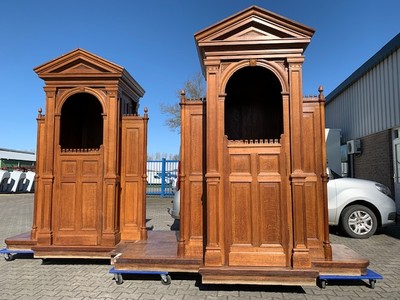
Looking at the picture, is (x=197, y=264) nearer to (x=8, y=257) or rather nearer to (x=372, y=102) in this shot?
(x=8, y=257)

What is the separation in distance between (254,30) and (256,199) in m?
2.42

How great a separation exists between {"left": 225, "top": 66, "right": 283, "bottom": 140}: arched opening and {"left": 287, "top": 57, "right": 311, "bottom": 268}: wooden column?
1142 mm

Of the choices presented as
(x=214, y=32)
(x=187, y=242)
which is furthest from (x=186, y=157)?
(x=214, y=32)

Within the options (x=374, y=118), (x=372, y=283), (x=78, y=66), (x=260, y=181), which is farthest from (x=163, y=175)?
(x=372, y=283)

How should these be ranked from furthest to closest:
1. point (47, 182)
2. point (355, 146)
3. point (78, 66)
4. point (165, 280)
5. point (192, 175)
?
point (355, 146), point (78, 66), point (47, 182), point (192, 175), point (165, 280)

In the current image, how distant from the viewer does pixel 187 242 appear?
187 inches

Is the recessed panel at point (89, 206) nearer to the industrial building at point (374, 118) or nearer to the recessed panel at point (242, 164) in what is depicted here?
the recessed panel at point (242, 164)

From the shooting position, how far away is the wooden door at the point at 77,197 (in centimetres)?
565

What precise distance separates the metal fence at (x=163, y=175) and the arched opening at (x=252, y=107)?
12102 mm

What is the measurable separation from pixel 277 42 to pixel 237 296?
11.4 feet

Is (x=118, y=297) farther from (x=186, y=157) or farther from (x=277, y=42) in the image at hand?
(x=277, y=42)

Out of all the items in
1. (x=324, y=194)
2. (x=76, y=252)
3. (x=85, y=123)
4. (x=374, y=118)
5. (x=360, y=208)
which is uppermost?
(x=374, y=118)

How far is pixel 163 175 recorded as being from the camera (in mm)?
17734

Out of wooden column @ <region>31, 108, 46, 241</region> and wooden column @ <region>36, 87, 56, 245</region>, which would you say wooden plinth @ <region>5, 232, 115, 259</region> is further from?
wooden column @ <region>31, 108, 46, 241</region>
